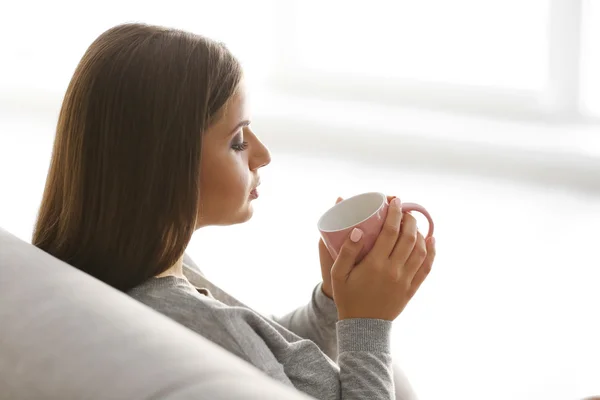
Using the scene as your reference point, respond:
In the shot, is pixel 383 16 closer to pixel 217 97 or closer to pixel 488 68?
pixel 488 68

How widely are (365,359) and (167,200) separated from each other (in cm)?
30

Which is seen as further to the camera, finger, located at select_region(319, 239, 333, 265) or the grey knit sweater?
finger, located at select_region(319, 239, 333, 265)

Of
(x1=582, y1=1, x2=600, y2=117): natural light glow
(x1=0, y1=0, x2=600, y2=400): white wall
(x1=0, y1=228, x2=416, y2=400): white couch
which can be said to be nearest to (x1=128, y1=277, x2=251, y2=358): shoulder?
(x1=0, y1=228, x2=416, y2=400): white couch

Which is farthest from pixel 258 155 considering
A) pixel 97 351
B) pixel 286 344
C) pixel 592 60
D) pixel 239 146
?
pixel 592 60

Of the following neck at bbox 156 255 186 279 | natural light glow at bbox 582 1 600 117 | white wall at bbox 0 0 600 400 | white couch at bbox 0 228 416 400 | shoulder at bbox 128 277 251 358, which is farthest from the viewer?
natural light glow at bbox 582 1 600 117

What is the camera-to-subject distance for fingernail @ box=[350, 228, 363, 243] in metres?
1.31

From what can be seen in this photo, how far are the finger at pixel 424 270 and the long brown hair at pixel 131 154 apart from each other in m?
0.30

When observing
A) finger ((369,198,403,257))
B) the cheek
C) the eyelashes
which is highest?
the eyelashes

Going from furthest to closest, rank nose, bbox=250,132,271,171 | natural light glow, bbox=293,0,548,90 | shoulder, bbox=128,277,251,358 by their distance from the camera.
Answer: natural light glow, bbox=293,0,548,90
nose, bbox=250,132,271,171
shoulder, bbox=128,277,251,358

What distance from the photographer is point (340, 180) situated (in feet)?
10.8

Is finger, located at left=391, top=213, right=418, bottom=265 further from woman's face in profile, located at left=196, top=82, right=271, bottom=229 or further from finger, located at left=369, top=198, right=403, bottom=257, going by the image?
woman's face in profile, located at left=196, top=82, right=271, bottom=229

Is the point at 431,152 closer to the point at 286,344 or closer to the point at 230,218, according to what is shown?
the point at 230,218

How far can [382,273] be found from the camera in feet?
4.27

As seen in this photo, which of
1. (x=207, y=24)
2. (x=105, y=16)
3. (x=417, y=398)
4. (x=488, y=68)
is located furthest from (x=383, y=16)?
(x=417, y=398)
